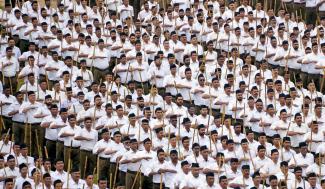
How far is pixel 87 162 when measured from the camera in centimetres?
2089

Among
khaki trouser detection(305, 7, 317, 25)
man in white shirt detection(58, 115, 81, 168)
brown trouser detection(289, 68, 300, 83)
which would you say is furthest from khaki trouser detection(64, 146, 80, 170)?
khaki trouser detection(305, 7, 317, 25)

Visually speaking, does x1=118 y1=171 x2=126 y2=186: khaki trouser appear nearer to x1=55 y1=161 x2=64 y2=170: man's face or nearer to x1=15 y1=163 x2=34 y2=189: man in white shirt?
x1=55 y1=161 x2=64 y2=170: man's face

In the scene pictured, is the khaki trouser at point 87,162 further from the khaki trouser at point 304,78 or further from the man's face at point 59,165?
the khaki trouser at point 304,78

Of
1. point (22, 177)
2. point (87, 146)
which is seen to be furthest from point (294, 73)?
point (22, 177)

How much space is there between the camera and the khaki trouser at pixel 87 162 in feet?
68.4

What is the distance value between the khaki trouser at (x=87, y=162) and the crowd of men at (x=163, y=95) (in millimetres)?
16

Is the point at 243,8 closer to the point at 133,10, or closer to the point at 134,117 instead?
the point at 133,10

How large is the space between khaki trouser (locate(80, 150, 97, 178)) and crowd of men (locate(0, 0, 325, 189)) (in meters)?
0.02

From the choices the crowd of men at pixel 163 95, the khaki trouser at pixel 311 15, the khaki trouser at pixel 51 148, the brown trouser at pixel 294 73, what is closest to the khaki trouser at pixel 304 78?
the crowd of men at pixel 163 95

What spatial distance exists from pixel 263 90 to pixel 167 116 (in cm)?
188

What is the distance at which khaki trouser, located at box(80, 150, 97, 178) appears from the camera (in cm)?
2086

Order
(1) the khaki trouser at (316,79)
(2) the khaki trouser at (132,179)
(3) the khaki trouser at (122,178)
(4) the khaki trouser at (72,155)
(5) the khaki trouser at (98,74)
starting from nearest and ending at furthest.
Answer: (2) the khaki trouser at (132,179), (3) the khaki trouser at (122,178), (4) the khaki trouser at (72,155), (1) the khaki trouser at (316,79), (5) the khaki trouser at (98,74)

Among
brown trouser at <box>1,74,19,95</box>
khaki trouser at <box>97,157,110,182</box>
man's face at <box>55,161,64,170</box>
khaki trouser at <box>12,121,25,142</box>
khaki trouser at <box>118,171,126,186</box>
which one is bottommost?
khaki trouser at <box>118,171,126,186</box>

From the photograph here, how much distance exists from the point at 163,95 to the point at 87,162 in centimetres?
254
